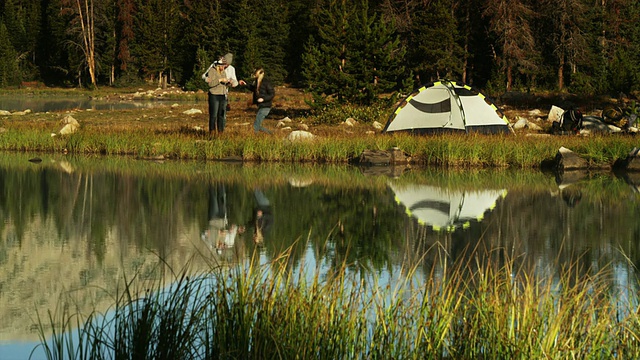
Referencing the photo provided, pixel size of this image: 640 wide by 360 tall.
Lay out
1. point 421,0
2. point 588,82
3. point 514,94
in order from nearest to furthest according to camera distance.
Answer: point 514,94 → point 588,82 → point 421,0

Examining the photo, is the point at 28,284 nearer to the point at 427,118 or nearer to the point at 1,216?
the point at 1,216

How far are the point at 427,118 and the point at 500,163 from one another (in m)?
5.18

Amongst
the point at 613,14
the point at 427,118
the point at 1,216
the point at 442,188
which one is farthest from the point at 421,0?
the point at 1,216

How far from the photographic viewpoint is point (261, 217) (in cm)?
1298

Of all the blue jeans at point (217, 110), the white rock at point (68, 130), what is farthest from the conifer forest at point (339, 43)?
the white rock at point (68, 130)

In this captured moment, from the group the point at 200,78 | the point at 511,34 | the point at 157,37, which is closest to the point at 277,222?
the point at 511,34

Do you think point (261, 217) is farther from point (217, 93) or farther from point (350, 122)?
point (350, 122)

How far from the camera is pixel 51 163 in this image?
21.1 metres

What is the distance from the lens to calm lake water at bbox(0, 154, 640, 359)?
889 cm

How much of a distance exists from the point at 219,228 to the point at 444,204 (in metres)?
4.18

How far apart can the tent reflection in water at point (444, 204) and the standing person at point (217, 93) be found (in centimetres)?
651

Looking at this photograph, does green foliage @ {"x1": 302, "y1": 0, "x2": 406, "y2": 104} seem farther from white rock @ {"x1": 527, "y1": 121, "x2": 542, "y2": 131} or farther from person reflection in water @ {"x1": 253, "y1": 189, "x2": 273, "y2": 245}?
person reflection in water @ {"x1": 253, "y1": 189, "x2": 273, "y2": 245}

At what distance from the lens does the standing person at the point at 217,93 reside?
71.8 ft

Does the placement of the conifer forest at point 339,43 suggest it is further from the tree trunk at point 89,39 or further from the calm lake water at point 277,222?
the calm lake water at point 277,222
